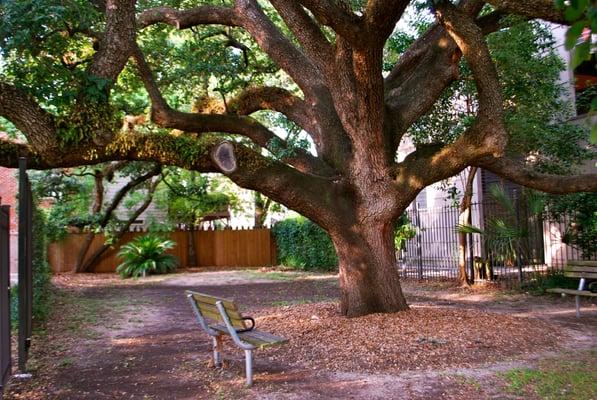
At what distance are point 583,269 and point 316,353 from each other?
20.8ft

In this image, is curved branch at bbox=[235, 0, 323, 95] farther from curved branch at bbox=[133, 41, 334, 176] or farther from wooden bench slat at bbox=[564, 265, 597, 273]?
wooden bench slat at bbox=[564, 265, 597, 273]

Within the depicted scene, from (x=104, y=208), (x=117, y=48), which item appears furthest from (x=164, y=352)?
(x=104, y=208)

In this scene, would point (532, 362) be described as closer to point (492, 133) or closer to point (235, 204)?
point (492, 133)

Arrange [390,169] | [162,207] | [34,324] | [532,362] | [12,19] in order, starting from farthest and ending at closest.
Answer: [162,207] < [34,324] < [390,169] < [12,19] < [532,362]

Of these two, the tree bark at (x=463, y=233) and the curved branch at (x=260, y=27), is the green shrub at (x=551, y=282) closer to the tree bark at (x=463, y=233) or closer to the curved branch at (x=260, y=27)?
the tree bark at (x=463, y=233)

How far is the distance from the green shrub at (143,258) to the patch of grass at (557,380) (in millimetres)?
17403

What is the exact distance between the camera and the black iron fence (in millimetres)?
14582

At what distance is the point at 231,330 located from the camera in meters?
6.40

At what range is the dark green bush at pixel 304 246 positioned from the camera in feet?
73.9

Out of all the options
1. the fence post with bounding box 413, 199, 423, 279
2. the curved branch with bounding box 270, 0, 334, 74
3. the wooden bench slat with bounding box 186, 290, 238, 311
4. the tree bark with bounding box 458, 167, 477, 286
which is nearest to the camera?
the wooden bench slat with bounding box 186, 290, 238, 311

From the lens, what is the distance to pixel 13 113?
276 inches

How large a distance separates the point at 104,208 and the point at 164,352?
17.2 metres

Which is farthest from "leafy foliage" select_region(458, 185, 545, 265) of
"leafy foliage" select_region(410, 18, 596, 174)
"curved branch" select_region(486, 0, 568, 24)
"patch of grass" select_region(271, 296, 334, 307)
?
"curved branch" select_region(486, 0, 568, 24)

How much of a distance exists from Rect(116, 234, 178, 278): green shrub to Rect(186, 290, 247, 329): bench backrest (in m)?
15.0
